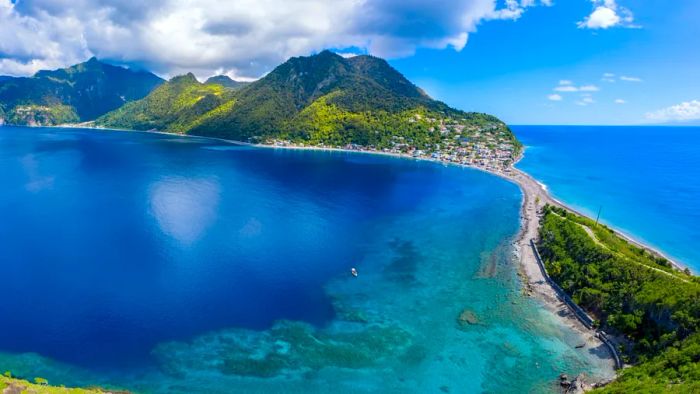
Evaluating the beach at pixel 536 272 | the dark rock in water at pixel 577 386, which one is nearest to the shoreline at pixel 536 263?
the beach at pixel 536 272

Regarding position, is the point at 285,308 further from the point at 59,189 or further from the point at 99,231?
the point at 59,189

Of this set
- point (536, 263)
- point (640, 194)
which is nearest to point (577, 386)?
point (536, 263)

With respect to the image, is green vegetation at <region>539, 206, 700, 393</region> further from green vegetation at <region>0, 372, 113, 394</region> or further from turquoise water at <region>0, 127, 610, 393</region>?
green vegetation at <region>0, 372, 113, 394</region>

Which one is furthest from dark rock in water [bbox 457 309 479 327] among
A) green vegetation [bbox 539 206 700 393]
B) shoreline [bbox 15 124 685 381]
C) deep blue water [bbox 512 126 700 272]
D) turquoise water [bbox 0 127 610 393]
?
deep blue water [bbox 512 126 700 272]

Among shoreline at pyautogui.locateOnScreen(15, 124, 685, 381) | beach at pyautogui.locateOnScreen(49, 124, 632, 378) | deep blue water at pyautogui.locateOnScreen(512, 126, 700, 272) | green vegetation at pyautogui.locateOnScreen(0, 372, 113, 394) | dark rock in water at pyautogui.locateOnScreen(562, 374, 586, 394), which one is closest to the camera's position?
green vegetation at pyautogui.locateOnScreen(0, 372, 113, 394)

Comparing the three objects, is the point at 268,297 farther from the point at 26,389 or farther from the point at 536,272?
the point at 536,272

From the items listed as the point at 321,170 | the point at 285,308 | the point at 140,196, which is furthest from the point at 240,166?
the point at 285,308
